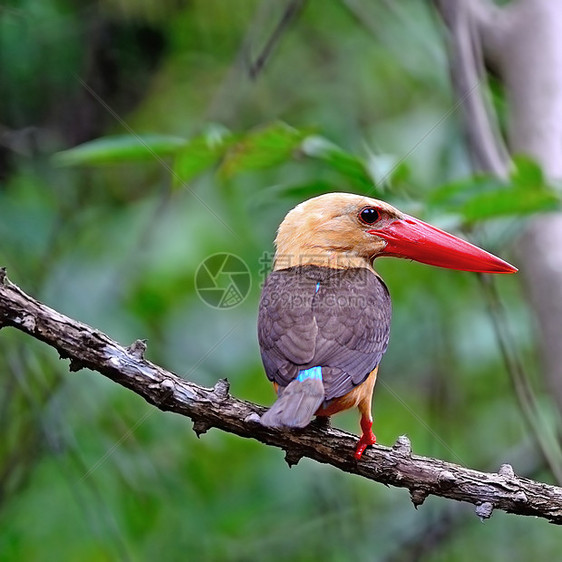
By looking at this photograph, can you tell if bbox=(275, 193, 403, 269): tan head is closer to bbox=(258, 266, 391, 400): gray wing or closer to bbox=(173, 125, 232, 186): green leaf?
bbox=(258, 266, 391, 400): gray wing

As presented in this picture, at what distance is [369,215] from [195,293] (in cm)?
212

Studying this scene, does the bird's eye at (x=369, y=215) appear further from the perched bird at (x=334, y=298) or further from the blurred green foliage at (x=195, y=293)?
the blurred green foliage at (x=195, y=293)

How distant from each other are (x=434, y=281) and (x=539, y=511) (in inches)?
106

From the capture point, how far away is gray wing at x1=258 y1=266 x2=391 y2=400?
266 cm

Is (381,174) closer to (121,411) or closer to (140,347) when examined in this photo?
(140,347)

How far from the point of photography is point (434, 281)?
5.11 metres

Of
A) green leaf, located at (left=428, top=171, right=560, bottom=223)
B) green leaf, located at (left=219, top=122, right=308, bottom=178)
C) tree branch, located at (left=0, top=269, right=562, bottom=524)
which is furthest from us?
green leaf, located at (left=219, top=122, right=308, bottom=178)

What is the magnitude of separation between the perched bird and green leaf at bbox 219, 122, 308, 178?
0.79 ft

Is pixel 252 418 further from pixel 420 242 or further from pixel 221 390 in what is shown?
pixel 420 242

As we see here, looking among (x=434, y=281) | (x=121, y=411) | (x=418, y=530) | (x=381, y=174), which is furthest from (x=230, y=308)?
(x=381, y=174)

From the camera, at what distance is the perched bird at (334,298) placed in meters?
2.60

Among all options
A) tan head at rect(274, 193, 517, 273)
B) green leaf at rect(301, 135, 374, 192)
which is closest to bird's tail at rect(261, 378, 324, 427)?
tan head at rect(274, 193, 517, 273)

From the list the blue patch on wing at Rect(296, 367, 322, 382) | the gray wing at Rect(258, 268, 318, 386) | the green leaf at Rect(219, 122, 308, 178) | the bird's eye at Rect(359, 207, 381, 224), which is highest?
the green leaf at Rect(219, 122, 308, 178)

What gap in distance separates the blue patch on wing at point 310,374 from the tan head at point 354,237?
0.68 metres
